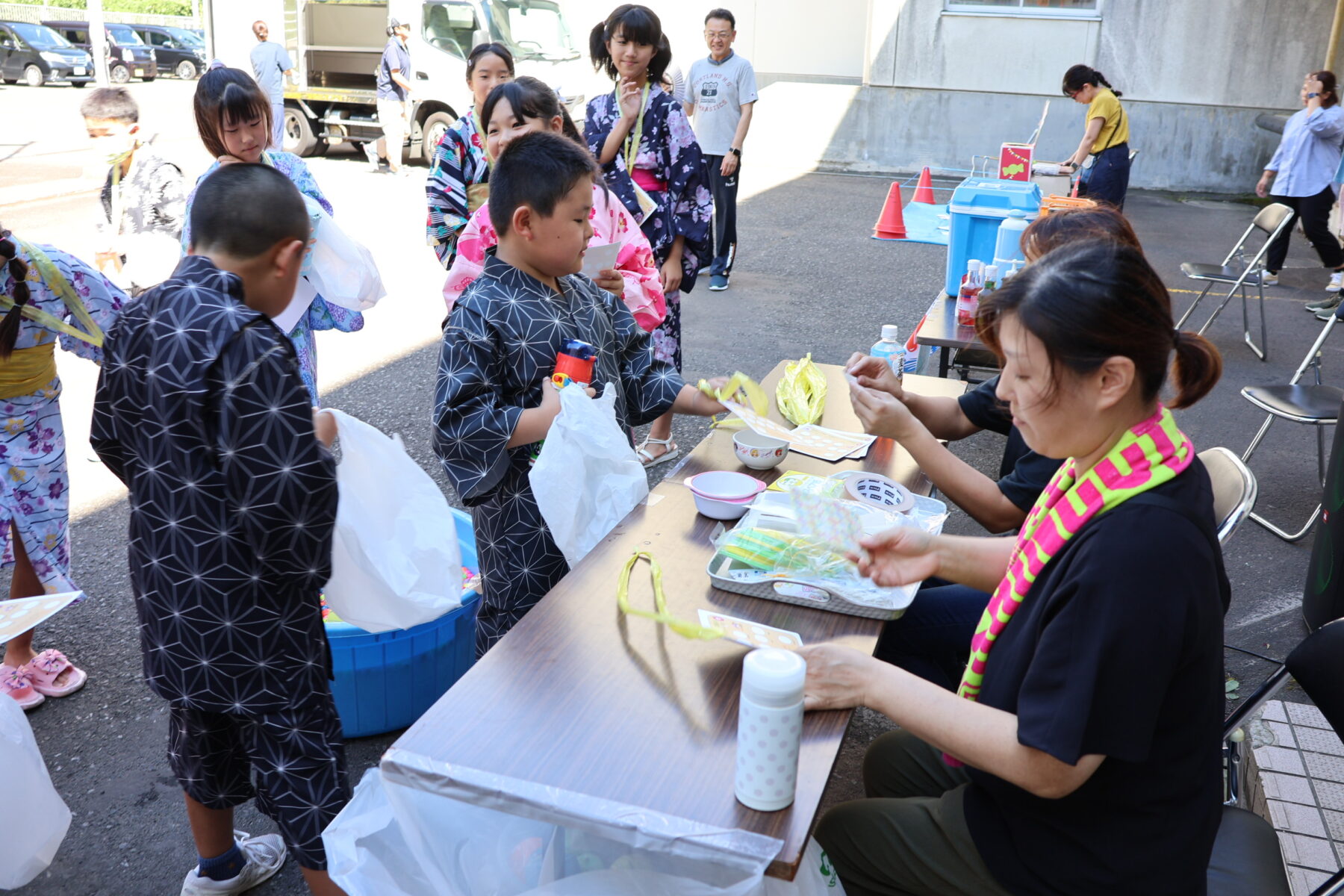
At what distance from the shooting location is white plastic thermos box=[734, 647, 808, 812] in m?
1.22

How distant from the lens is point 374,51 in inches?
510

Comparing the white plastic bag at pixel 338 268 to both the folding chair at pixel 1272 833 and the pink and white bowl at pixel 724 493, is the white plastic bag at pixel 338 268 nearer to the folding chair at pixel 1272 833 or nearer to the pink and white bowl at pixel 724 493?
the pink and white bowl at pixel 724 493

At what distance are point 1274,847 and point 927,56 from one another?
1327 centimetres

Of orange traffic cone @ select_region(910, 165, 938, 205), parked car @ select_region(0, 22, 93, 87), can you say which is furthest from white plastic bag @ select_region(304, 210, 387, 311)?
parked car @ select_region(0, 22, 93, 87)

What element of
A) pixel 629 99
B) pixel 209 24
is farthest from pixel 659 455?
pixel 209 24

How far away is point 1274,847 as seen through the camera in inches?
66.4

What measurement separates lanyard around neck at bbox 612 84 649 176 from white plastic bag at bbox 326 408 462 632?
8.21ft

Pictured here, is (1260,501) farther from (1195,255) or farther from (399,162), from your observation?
(399,162)

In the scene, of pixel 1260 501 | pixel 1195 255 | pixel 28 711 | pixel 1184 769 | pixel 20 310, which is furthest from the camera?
pixel 1195 255

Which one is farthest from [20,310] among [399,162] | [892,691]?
[399,162]

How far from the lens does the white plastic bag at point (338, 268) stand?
3.17m

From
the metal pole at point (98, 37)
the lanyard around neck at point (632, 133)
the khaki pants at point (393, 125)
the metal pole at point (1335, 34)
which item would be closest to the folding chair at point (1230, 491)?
the lanyard around neck at point (632, 133)

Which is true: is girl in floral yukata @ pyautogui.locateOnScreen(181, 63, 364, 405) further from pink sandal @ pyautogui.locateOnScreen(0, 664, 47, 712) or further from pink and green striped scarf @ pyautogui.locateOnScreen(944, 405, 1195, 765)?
pink and green striped scarf @ pyautogui.locateOnScreen(944, 405, 1195, 765)

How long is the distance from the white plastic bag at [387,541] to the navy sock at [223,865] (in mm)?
594
